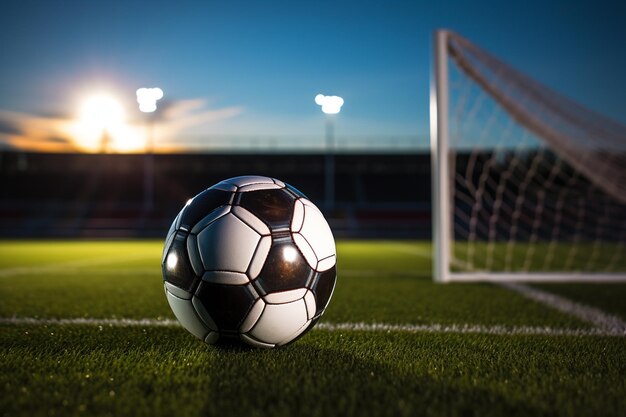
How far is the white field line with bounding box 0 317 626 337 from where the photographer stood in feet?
11.6

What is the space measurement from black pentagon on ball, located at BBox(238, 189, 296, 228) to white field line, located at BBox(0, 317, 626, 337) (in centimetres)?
112

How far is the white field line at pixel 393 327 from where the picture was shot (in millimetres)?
3537

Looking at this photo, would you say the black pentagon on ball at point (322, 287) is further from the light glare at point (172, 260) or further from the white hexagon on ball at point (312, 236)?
the light glare at point (172, 260)

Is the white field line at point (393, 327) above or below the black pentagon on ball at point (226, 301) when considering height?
below

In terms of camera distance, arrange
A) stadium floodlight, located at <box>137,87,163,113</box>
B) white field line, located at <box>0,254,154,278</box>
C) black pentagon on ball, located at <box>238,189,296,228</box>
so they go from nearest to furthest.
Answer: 1. black pentagon on ball, located at <box>238,189,296,228</box>
2. stadium floodlight, located at <box>137,87,163,113</box>
3. white field line, located at <box>0,254,154,278</box>

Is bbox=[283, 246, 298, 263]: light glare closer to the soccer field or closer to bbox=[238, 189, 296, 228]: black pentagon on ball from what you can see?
bbox=[238, 189, 296, 228]: black pentagon on ball

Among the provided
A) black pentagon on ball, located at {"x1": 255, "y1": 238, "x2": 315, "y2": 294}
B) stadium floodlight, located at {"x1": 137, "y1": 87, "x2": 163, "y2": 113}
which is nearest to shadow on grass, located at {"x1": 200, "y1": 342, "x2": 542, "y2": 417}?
black pentagon on ball, located at {"x1": 255, "y1": 238, "x2": 315, "y2": 294}

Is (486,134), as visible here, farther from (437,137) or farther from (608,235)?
(608,235)

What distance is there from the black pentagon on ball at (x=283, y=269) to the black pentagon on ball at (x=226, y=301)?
9 cm

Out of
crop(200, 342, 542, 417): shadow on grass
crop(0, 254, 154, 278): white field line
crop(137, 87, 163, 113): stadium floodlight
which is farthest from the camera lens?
crop(0, 254, 154, 278): white field line

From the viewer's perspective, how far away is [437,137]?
245 inches

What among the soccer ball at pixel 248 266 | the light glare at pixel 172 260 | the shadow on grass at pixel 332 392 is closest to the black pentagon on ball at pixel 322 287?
the soccer ball at pixel 248 266

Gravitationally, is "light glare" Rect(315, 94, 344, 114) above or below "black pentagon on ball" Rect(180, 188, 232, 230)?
above

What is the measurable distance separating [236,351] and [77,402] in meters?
0.91
